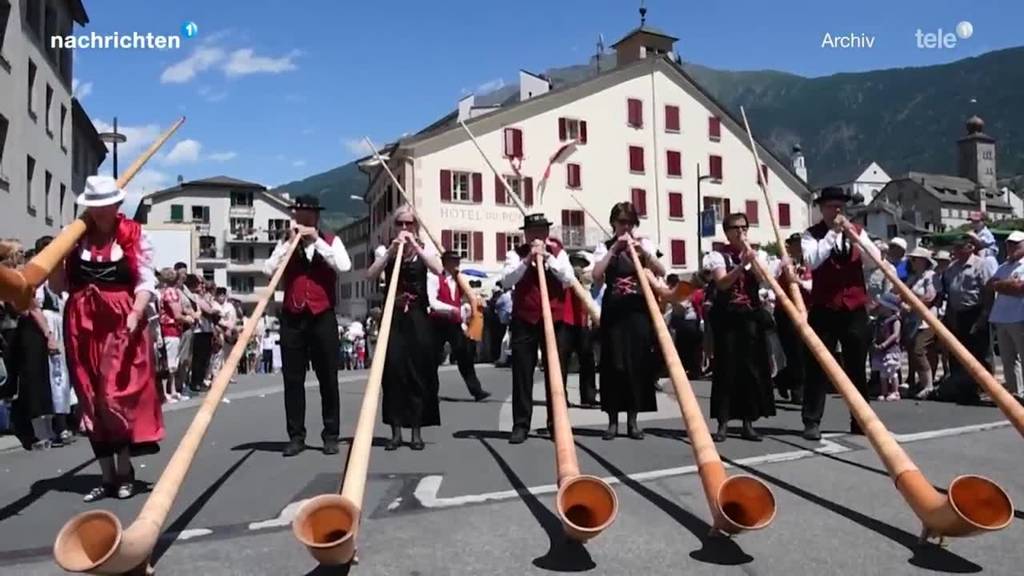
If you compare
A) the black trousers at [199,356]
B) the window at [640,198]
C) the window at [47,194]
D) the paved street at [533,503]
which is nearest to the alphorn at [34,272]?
the paved street at [533,503]

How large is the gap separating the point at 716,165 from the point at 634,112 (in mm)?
6414

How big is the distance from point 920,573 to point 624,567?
117cm

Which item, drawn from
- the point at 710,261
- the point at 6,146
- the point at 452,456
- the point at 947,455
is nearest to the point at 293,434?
the point at 452,456

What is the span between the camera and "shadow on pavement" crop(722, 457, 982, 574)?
12.5ft

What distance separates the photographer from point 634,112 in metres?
51.5

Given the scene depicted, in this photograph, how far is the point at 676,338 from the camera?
13492mm

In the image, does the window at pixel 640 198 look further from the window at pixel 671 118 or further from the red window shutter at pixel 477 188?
the red window shutter at pixel 477 188

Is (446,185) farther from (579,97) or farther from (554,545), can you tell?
(554,545)

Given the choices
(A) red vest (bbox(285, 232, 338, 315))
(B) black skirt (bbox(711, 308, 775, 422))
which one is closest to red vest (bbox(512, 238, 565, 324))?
(B) black skirt (bbox(711, 308, 775, 422))

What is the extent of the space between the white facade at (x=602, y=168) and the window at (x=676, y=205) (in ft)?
0.50

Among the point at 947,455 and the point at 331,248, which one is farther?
the point at 331,248

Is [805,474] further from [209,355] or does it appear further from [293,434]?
[209,355]

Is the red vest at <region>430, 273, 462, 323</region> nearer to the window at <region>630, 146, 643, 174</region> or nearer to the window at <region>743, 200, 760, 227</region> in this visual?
the window at <region>630, 146, 643, 174</region>

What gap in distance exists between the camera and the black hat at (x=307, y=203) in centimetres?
720
